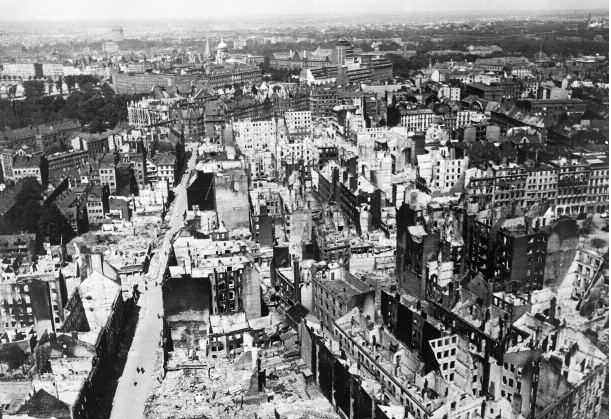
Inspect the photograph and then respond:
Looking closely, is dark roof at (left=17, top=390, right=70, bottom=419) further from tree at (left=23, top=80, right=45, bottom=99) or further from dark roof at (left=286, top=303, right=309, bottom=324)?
tree at (left=23, top=80, right=45, bottom=99)

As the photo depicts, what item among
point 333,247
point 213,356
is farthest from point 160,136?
point 213,356

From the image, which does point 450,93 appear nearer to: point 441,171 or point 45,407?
point 441,171

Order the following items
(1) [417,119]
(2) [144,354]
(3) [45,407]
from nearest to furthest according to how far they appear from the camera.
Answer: (3) [45,407] < (2) [144,354] < (1) [417,119]

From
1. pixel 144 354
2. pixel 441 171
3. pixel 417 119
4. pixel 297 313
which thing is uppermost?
pixel 417 119

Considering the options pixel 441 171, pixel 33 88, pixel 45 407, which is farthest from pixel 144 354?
pixel 33 88

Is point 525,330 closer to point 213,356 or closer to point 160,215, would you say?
point 213,356

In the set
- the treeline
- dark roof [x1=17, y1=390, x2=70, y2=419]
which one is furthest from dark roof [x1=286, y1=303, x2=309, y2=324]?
the treeline

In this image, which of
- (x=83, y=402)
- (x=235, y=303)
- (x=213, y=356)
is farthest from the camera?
(x=235, y=303)

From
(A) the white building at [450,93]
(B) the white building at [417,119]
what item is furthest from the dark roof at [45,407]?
(A) the white building at [450,93]
